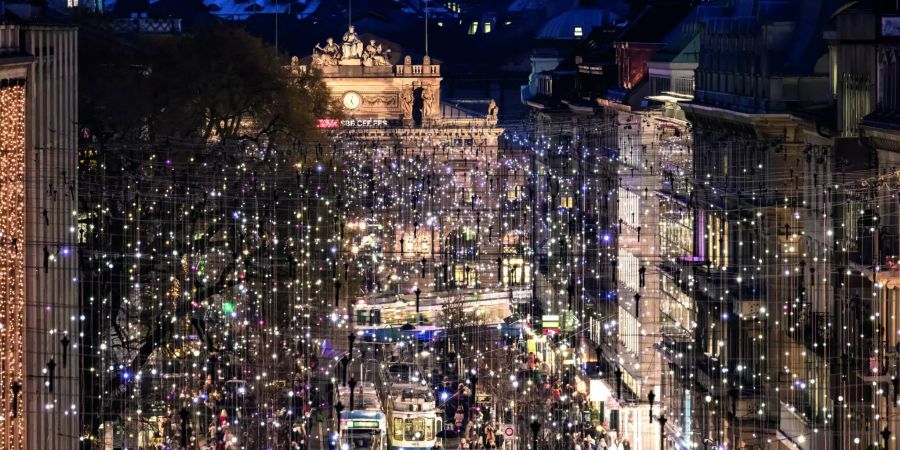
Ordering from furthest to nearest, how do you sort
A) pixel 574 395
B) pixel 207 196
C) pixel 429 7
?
pixel 429 7 < pixel 574 395 < pixel 207 196

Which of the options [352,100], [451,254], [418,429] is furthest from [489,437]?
[352,100]

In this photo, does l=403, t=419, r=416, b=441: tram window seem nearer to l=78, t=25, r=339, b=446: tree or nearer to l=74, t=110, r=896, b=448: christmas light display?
l=74, t=110, r=896, b=448: christmas light display

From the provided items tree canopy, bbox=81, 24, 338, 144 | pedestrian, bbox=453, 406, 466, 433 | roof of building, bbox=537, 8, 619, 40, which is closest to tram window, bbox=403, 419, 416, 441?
pedestrian, bbox=453, 406, 466, 433

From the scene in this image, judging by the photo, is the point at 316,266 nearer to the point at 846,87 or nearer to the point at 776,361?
the point at 776,361

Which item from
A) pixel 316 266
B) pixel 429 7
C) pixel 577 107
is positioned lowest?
pixel 316 266

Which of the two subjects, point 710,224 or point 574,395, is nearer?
point 710,224

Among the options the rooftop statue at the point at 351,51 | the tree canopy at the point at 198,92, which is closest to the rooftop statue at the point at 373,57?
the rooftop statue at the point at 351,51

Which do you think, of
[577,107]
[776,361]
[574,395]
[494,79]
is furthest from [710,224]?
[494,79]

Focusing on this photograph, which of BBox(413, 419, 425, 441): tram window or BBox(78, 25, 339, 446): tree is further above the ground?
BBox(78, 25, 339, 446): tree
